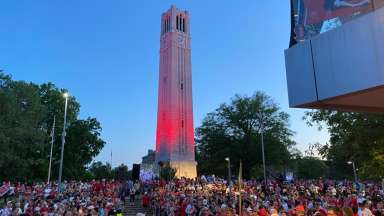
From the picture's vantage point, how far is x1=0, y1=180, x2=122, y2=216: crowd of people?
15.6 meters

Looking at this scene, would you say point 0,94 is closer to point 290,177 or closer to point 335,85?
point 290,177

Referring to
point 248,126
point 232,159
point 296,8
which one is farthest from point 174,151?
point 296,8

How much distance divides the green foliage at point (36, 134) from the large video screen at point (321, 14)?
30022mm

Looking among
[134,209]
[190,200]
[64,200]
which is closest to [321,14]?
[190,200]

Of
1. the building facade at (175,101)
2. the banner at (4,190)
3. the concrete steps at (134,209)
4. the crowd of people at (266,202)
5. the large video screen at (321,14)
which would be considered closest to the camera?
the large video screen at (321,14)

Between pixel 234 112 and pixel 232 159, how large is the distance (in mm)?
7331

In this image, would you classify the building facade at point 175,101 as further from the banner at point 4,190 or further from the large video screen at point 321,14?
the large video screen at point 321,14

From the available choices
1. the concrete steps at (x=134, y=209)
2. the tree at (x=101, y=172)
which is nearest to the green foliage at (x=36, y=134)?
the concrete steps at (x=134, y=209)

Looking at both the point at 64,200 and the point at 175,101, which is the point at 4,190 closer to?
the point at 64,200

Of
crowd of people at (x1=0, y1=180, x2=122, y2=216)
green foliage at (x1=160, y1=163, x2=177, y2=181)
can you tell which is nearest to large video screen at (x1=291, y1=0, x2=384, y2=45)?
crowd of people at (x1=0, y1=180, x2=122, y2=216)

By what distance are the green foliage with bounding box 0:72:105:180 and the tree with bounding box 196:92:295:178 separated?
668 inches

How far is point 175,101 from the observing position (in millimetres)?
53844

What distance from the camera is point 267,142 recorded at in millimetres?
53094

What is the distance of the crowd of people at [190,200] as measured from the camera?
46.5 ft
